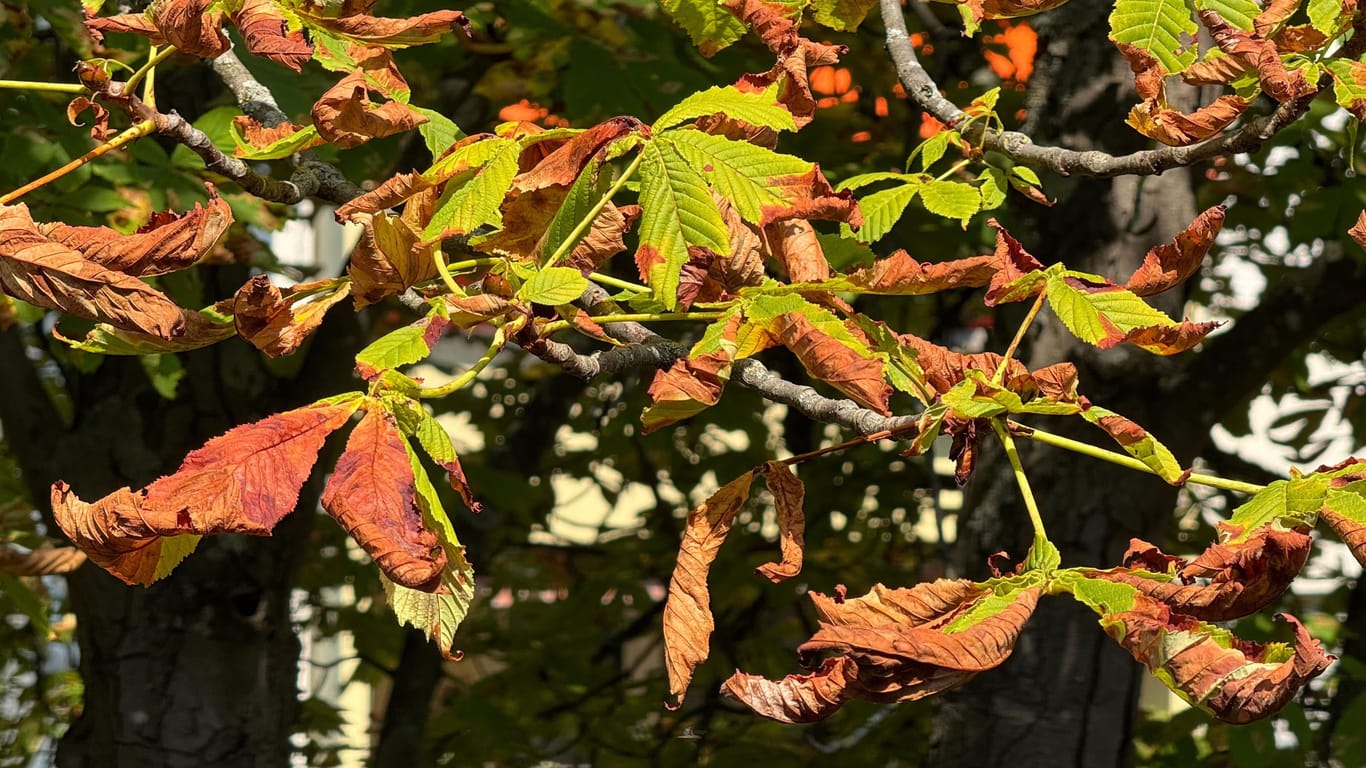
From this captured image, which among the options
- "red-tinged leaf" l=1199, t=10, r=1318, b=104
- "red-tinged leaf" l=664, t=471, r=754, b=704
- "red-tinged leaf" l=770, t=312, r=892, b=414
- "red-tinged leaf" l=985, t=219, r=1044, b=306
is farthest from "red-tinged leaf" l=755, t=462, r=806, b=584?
"red-tinged leaf" l=1199, t=10, r=1318, b=104

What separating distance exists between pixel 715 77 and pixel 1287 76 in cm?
206

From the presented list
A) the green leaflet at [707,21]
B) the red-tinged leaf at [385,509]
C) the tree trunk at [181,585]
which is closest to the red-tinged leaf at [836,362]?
the red-tinged leaf at [385,509]

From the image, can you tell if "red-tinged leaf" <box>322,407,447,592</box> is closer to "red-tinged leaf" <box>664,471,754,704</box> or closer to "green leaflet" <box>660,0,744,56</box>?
"red-tinged leaf" <box>664,471,754,704</box>

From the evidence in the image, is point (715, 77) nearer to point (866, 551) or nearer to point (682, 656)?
point (866, 551)

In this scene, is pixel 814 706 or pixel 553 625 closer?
pixel 814 706

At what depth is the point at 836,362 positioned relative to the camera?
1229mm

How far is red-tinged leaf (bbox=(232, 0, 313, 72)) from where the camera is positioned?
128 cm

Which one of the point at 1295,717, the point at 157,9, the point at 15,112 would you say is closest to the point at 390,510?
the point at 157,9

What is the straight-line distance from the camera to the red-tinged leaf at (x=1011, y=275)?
4.45 feet

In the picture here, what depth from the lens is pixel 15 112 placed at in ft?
9.18

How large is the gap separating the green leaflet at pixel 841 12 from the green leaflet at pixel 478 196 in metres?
0.65

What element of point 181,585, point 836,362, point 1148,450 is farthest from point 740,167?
point 181,585

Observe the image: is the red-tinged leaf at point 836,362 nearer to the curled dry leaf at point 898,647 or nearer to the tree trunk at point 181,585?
the curled dry leaf at point 898,647

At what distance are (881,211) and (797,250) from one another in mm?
375
